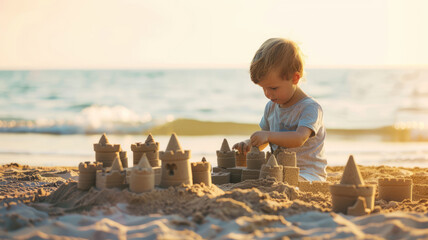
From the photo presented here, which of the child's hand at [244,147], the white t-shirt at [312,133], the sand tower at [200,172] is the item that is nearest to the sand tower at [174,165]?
the sand tower at [200,172]

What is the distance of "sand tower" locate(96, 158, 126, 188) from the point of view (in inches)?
141

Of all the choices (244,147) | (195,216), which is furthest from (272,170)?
(195,216)

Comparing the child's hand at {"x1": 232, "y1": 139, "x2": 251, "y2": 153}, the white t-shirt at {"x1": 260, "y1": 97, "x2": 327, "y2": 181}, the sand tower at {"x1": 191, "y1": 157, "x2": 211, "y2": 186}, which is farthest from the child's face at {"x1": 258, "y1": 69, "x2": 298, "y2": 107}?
the sand tower at {"x1": 191, "y1": 157, "x2": 211, "y2": 186}

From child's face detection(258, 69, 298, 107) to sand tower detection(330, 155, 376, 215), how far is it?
5.06 ft

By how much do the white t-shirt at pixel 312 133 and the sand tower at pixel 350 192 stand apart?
125 centimetres

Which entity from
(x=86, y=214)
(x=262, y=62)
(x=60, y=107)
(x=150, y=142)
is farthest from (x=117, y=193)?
(x=60, y=107)

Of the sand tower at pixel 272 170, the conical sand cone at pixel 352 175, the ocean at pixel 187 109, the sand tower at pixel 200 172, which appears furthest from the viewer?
the ocean at pixel 187 109

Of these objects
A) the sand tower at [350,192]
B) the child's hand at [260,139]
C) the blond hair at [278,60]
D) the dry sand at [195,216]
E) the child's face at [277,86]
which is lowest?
the dry sand at [195,216]

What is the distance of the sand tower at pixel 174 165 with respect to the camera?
3.59 meters

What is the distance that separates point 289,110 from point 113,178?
2340mm

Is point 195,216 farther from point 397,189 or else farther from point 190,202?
point 397,189

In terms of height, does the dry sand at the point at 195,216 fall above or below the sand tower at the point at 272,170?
below

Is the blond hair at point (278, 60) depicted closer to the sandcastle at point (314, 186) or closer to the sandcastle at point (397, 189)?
the sandcastle at point (314, 186)

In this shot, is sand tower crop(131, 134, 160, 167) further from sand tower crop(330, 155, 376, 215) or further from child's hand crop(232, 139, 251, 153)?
sand tower crop(330, 155, 376, 215)
